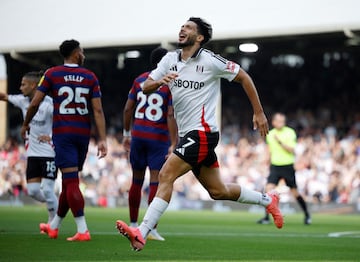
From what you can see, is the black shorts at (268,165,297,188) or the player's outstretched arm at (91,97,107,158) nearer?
the player's outstretched arm at (91,97,107,158)

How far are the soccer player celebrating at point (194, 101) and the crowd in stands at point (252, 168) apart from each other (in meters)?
16.0

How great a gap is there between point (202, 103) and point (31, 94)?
4.37 metres

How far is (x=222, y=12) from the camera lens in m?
27.7

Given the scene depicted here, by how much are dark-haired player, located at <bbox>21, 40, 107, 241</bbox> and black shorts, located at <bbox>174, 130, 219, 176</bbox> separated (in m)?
2.33

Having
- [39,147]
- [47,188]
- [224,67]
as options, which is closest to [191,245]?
[224,67]

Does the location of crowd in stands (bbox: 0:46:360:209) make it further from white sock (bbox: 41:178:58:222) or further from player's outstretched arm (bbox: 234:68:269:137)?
player's outstretched arm (bbox: 234:68:269:137)

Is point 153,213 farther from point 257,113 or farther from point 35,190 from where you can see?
point 35,190

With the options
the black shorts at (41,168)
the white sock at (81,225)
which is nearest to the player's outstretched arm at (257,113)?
the white sock at (81,225)

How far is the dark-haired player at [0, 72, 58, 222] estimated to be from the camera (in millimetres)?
12391

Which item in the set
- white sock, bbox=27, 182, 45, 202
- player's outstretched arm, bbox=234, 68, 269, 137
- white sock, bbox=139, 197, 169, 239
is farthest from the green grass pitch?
player's outstretched arm, bbox=234, 68, 269, 137

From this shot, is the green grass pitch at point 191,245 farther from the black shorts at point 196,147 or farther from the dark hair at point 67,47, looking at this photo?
the dark hair at point 67,47

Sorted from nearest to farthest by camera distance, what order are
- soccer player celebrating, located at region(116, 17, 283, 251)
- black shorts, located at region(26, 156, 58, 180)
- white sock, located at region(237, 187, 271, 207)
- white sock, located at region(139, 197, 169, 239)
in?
1. white sock, located at region(139, 197, 169, 239)
2. soccer player celebrating, located at region(116, 17, 283, 251)
3. white sock, located at region(237, 187, 271, 207)
4. black shorts, located at region(26, 156, 58, 180)

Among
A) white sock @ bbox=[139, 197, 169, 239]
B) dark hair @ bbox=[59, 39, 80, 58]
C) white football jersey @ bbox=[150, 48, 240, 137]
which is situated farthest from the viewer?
dark hair @ bbox=[59, 39, 80, 58]

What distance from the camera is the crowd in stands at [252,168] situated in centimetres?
2538
